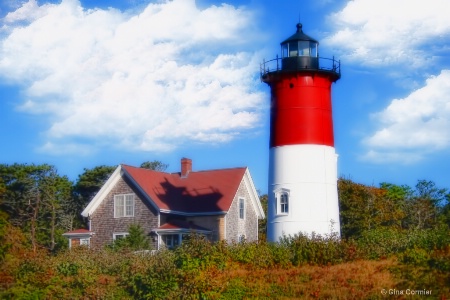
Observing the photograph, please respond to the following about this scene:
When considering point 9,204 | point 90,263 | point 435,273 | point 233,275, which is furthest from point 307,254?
point 9,204

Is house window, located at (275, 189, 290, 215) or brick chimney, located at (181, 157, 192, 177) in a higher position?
brick chimney, located at (181, 157, 192, 177)

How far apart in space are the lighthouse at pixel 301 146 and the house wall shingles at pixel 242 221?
297 inches

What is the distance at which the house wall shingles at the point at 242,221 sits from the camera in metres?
35.4

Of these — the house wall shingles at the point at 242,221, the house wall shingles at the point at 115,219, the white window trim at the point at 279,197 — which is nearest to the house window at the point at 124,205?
the house wall shingles at the point at 115,219

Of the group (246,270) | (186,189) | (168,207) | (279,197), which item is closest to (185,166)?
(186,189)

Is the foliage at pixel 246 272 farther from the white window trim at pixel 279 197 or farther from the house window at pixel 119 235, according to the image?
the house window at pixel 119 235

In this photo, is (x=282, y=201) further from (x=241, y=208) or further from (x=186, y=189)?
(x=186, y=189)

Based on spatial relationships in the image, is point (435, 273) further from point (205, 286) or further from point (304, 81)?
point (304, 81)

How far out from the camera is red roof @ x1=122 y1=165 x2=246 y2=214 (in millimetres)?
34844

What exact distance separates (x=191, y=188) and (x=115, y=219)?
4.19 meters

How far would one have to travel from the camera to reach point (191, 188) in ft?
121

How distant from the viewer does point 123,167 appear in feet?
115

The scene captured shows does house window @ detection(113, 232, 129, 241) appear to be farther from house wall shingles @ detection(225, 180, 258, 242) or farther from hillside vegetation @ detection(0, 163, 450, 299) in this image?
hillside vegetation @ detection(0, 163, 450, 299)

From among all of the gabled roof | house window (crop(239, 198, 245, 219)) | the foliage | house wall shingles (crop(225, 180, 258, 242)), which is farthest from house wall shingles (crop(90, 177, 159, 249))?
the foliage
